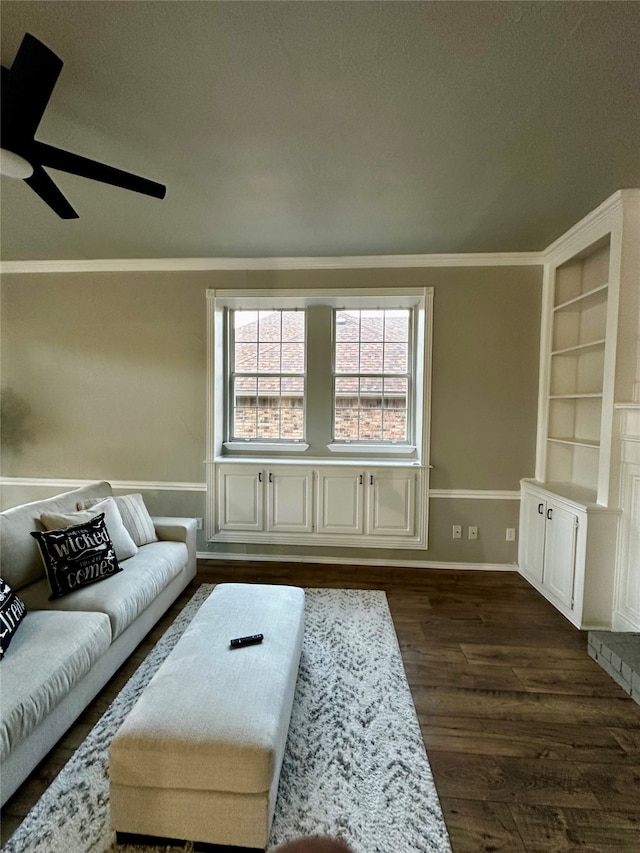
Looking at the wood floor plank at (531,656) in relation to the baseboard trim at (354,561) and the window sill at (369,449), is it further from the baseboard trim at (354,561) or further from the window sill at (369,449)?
the window sill at (369,449)

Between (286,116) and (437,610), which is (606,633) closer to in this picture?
(437,610)

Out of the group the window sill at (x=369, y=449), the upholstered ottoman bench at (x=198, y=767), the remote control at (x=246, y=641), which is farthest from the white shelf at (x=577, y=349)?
the upholstered ottoman bench at (x=198, y=767)

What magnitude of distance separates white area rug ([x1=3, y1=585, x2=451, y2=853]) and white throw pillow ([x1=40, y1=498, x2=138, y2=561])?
2.23ft

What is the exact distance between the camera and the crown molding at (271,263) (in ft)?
10.6

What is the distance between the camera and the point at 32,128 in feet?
4.64

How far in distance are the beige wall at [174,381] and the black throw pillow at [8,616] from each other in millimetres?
1906

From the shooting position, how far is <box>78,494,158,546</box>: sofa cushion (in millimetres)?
2702

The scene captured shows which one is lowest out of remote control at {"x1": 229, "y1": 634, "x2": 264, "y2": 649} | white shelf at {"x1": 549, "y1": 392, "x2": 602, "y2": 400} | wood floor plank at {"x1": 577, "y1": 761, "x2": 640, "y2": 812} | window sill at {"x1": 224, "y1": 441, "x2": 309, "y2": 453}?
wood floor plank at {"x1": 577, "y1": 761, "x2": 640, "y2": 812}

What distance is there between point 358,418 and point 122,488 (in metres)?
2.43

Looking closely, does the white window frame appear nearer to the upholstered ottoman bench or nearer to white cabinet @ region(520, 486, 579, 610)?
white cabinet @ region(520, 486, 579, 610)

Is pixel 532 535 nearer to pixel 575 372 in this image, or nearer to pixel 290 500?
pixel 575 372

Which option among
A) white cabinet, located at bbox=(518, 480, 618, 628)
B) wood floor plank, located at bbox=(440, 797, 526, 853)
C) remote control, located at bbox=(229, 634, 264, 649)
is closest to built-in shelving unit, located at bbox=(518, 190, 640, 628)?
white cabinet, located at bbox=(518, 480, 618, 628)

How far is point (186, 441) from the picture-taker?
11.8ft

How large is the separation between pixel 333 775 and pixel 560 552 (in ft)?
7.15
